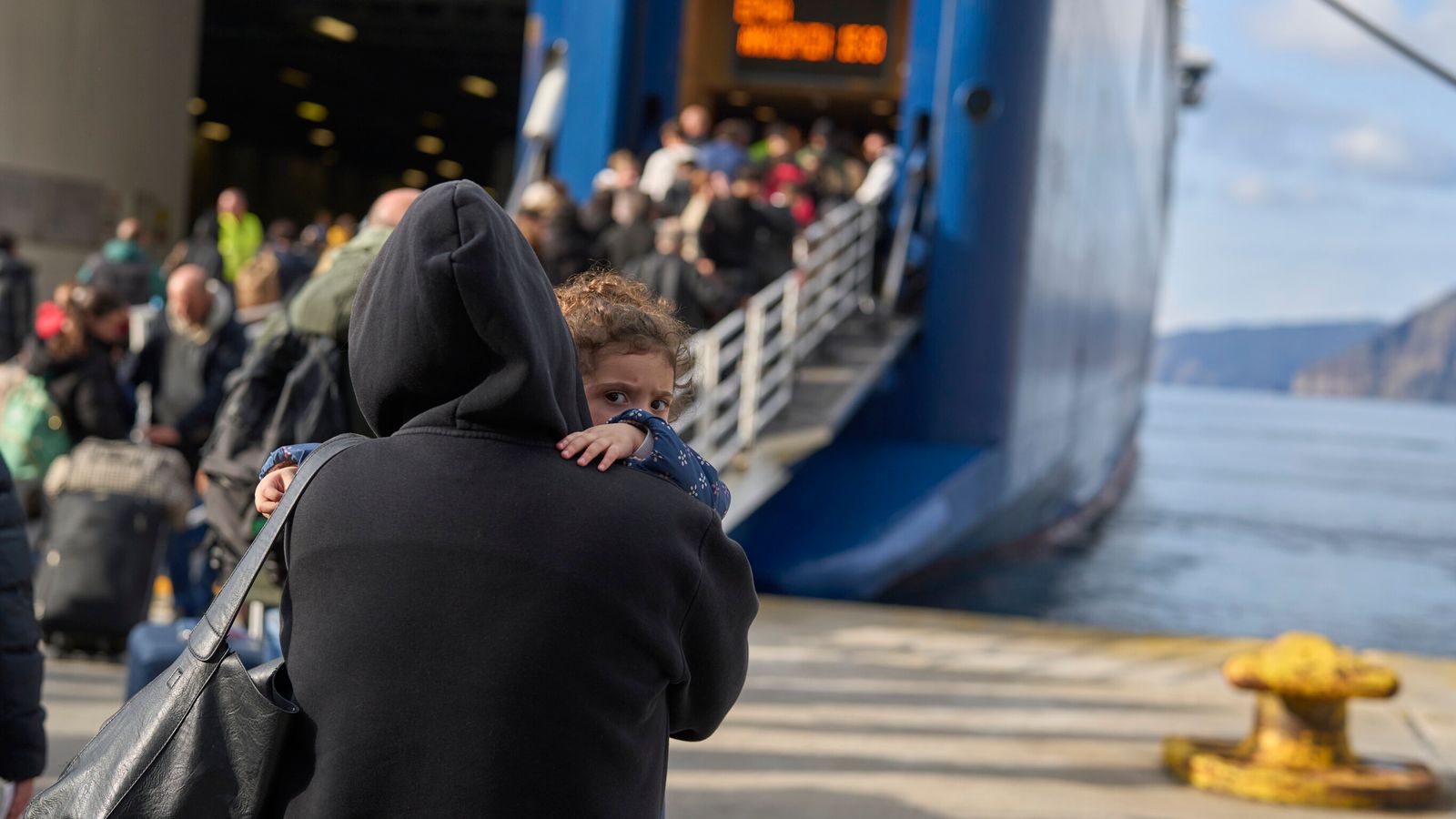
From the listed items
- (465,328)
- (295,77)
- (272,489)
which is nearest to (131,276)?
(272,489)

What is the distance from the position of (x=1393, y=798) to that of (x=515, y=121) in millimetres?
35434

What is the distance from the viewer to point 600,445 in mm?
1771

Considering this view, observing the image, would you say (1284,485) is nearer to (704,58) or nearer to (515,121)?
(515,121)

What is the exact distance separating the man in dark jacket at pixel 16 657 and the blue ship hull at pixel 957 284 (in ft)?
24.9

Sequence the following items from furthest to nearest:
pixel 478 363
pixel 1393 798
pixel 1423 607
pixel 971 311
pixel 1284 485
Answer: pixel 1284 485, pixel 1423 607, pixel 971 311, pixel 1393 798, pixel 478 363

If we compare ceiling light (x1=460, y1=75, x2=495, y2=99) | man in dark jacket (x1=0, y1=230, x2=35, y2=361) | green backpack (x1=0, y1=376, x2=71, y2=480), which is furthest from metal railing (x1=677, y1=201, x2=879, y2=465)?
ceiling light (x1=460, y1=75, x2=495, y2=99)

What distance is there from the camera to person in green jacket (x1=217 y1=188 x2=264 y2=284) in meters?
14.6

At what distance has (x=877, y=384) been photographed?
11.9 meters

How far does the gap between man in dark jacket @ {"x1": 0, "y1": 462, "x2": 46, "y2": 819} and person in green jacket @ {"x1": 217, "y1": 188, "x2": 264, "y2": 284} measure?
12164 mm

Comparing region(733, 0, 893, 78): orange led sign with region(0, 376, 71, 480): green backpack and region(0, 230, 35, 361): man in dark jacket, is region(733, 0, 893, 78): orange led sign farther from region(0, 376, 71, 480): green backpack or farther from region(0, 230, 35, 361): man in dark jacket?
region(0, 376, 71, 480): green backpack

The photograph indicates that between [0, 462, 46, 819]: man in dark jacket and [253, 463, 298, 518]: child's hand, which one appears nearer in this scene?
[253, 463, 298, 518]: child's hand

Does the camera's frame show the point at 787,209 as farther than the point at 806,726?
Yes

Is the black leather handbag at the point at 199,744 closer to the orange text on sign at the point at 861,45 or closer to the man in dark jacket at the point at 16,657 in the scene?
the man in dark jacket at the point at 16,657

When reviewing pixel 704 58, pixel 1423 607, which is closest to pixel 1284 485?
pixel 1423 607
